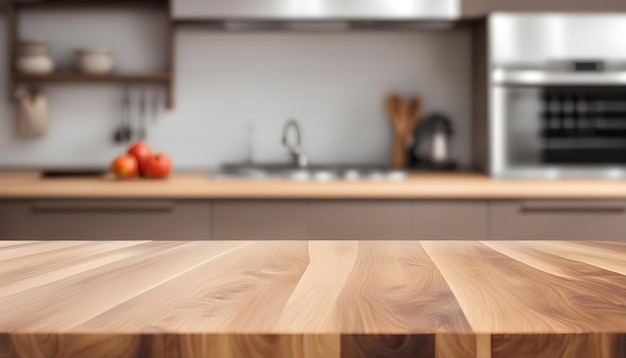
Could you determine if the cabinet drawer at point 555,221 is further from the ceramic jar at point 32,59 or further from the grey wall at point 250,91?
the ceramic jar at point 32,59

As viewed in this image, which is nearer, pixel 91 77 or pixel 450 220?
pixel 450 220

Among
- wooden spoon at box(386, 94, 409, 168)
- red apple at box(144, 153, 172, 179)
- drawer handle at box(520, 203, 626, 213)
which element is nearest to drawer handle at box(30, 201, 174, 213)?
red apple at box(144, 153, 172, 179)

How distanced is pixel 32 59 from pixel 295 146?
118cm

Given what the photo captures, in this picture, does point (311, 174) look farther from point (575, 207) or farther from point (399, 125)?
point (575, 207)

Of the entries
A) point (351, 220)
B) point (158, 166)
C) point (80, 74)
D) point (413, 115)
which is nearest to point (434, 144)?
point (413, 115)

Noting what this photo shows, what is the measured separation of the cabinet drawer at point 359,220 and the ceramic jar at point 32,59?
139 cm

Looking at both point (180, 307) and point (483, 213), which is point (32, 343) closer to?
point (180, 307)

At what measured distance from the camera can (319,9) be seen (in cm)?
253

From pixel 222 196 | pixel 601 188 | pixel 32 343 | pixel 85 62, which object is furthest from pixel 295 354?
pixel 85 62

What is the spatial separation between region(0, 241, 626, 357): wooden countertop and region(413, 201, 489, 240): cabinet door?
3.99ft

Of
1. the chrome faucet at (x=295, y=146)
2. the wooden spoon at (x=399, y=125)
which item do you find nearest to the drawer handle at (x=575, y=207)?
the wooden spoon at (x=399, y=125)

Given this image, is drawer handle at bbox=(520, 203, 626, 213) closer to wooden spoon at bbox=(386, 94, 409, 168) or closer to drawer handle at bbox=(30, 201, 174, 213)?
Answer: wooden spoon at bbox=(386, 94, 409, 168)

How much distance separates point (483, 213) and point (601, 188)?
0.44 metres

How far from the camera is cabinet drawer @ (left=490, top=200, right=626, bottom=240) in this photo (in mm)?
2170
